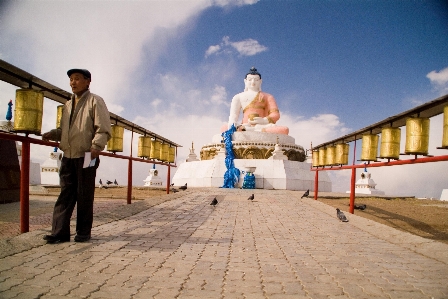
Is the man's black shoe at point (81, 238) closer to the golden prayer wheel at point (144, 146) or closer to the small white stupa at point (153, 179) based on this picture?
the golden prayer wheel at point (144, 146)

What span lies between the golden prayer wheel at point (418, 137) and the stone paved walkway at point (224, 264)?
4.25 feet

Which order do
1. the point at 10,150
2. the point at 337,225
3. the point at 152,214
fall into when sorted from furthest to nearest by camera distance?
the point at 10,150
the point at 152,214
the point at 337,225

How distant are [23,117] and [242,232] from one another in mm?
3428

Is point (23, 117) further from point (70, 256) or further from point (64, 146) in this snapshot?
point (70, 256)

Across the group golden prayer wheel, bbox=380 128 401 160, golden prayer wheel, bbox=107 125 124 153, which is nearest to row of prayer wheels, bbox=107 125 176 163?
golden prayer wheel, bbox=107 125 124 153

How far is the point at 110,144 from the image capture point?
6.80 metres

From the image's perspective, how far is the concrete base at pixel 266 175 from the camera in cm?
1560

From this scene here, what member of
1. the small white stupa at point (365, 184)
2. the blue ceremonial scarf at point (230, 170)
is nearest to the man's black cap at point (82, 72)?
the blue ceremonial scarf at point (230, 170)

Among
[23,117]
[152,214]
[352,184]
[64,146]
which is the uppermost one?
[23,117]

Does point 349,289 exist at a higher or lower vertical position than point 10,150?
lower

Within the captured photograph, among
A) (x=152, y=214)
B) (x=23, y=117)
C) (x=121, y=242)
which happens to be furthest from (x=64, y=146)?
(x=152, y=214)

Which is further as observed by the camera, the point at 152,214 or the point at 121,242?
the point at 152,214

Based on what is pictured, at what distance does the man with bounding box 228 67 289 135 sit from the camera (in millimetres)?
20594

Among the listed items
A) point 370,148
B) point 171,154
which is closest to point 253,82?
point 171,154
